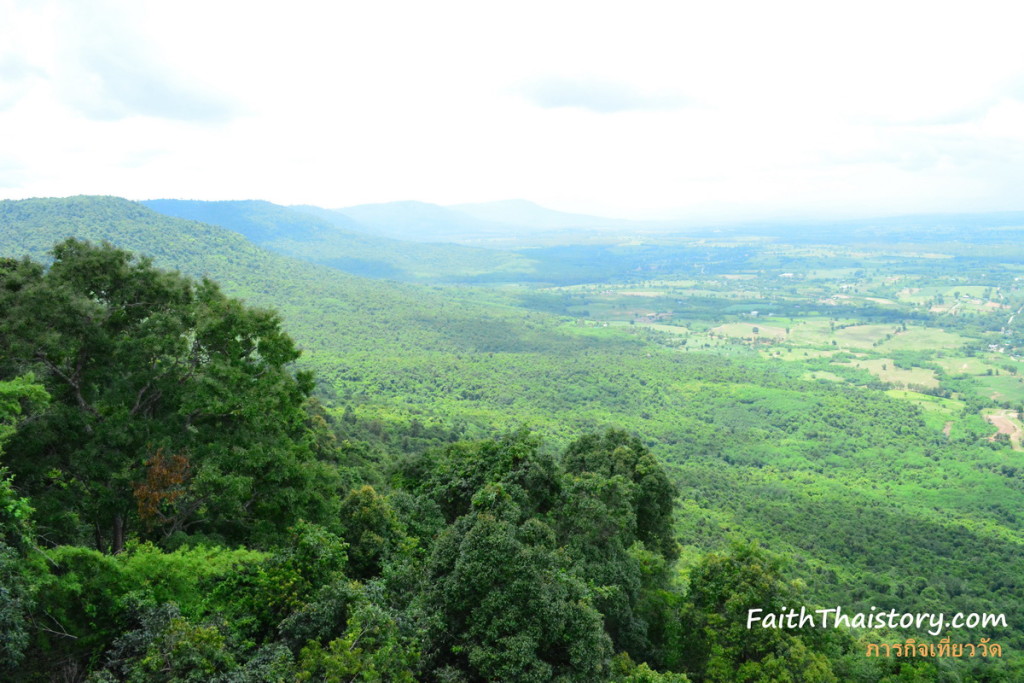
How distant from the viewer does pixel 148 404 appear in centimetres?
1708

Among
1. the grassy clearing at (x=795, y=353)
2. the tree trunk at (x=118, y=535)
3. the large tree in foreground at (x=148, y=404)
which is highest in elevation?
the large tree in foreground at (x=148, y=404)

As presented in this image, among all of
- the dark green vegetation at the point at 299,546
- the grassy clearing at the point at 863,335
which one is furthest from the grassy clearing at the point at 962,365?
the dark green vegetation at the point at 299,546

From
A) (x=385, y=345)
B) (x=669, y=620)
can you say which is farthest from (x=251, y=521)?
(x=385, y=345)

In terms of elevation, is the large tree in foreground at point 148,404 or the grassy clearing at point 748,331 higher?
the large tree in foreground at point 148,404

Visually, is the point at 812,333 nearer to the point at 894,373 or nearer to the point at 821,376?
the point at 894,373

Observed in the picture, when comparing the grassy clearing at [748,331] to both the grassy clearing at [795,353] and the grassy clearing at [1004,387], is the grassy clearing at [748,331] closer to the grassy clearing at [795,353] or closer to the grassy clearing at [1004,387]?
the grassy clearing at [795,353]

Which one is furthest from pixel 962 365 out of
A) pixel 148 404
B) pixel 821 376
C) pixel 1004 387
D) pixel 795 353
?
pixel 148 404

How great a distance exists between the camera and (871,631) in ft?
74.1

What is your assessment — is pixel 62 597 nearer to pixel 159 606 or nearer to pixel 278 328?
pixel 159 606

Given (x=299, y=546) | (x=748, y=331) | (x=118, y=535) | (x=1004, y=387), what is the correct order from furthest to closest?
(x=748, y=331) → (x=1004, y=387) → (x=118, y=535) → (x=299, y=546)

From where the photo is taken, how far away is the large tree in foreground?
14.9m

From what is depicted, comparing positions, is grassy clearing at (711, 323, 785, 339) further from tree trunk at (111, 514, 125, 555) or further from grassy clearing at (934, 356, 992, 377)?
tree trunk at (111, 514, 125, 555)

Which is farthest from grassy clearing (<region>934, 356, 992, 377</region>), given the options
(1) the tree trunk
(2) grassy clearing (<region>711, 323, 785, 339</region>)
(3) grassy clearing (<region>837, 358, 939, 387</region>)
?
(1) the tree trunk

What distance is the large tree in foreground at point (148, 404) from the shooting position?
48.8 feet
